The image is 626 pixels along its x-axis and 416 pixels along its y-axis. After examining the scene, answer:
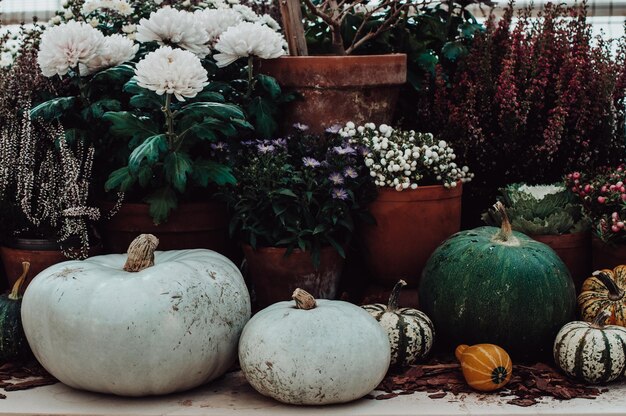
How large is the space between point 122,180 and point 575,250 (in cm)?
191

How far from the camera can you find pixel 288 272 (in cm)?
331

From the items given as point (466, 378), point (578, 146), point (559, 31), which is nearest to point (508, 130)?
point (578, 146)

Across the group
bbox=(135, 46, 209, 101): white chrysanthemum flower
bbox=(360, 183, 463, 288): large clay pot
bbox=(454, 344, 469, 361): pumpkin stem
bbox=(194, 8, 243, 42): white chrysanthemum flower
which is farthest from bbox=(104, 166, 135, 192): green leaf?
bbox=(454, 344, 469, 361): pumpkin stem

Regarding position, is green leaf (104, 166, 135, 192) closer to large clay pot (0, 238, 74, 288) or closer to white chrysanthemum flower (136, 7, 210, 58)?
large clay pot (0, 238, 74, 288)

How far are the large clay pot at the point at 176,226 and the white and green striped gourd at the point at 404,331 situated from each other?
0.83 metres

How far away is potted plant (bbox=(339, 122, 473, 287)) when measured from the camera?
3430mm

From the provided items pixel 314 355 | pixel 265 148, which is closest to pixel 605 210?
pixel 265 148

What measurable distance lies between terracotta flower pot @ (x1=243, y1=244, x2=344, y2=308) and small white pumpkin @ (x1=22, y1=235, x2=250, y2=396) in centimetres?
52

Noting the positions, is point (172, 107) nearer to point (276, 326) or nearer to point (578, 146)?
point (276, 326)

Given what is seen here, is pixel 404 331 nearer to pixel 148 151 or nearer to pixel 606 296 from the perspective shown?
pixel 606 296

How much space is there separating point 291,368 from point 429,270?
2.69 ft

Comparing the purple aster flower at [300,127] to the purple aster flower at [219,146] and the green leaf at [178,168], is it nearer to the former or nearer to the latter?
the purple aster flower at [219,146]

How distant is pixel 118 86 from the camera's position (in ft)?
11.4

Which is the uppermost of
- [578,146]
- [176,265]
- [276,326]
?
[578,146]
